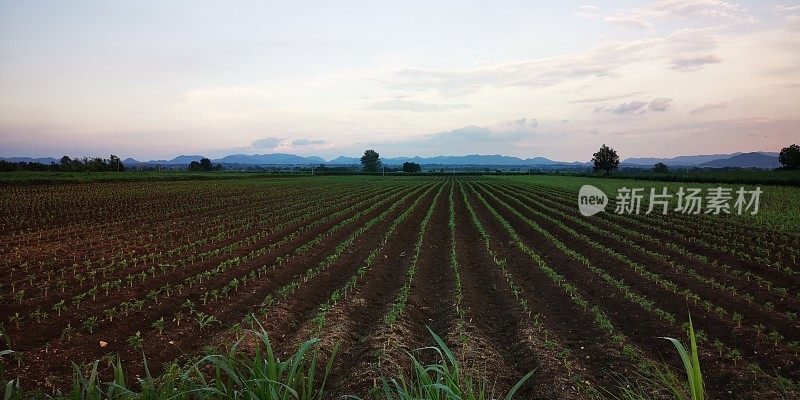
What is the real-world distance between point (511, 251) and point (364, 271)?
16.4ft

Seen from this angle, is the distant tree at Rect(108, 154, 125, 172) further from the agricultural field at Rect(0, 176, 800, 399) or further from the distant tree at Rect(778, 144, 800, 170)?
the distant tree at Rect(778, 144, 800, 170)

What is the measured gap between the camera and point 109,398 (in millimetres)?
2531

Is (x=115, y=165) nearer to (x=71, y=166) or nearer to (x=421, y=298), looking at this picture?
(x=71, y=166)

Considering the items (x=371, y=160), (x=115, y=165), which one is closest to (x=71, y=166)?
A: (x=115, y=165)

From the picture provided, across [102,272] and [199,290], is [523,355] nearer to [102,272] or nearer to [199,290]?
[199,290]

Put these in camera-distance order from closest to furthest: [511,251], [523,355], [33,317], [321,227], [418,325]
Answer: [523,355], [33,317], [418,325], [511,251], [321,227]

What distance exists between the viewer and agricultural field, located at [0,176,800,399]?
5914 mm

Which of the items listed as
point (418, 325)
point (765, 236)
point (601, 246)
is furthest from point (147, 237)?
point (765, 236)

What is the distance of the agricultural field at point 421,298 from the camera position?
5.91 meters

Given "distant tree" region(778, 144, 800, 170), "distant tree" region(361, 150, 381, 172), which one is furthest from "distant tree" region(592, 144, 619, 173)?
"distant tree" region(361, 150, 381, 172)

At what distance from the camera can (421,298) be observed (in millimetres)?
9156

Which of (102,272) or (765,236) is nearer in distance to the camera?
(102,272)

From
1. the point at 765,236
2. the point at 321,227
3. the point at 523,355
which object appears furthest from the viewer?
the point at 321,227

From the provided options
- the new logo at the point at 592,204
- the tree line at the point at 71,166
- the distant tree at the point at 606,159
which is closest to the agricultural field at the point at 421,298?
the new logo at the point at 592,204
